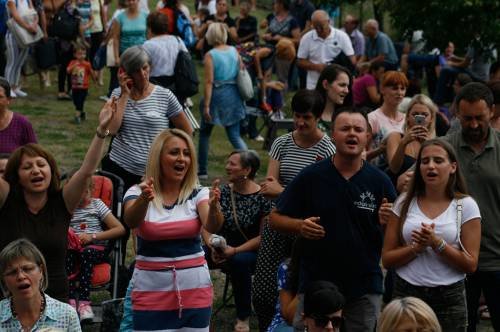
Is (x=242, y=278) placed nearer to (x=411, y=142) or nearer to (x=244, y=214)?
(x=244, y=214)

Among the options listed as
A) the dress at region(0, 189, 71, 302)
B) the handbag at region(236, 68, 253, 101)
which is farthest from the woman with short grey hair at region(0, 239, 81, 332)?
the handbag at region(236, 68, 253, 101)

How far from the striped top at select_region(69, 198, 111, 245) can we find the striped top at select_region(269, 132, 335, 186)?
5.04 ft

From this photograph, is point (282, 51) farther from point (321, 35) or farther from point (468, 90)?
point (468, 90)

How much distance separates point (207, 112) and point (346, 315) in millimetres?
6522

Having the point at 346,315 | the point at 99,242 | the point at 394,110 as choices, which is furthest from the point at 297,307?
the point at 394,110

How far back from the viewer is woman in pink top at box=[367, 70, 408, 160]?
9750 mm

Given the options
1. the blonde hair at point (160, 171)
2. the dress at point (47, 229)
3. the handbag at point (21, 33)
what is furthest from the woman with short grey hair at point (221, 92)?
the dress at point (47, 229)

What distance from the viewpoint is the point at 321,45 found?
1437cm

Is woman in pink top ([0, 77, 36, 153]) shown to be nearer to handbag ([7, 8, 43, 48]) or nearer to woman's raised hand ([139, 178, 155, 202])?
woman's raised hand ([139, 178, 155, 202])

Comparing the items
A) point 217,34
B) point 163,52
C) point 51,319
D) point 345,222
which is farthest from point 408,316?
point 217,34

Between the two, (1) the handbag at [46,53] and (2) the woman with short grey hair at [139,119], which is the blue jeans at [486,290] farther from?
(1) the handbag at [46,53]

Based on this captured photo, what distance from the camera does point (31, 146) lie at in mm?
6965

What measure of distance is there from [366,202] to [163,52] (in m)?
6.27

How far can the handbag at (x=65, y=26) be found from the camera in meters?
17.9
